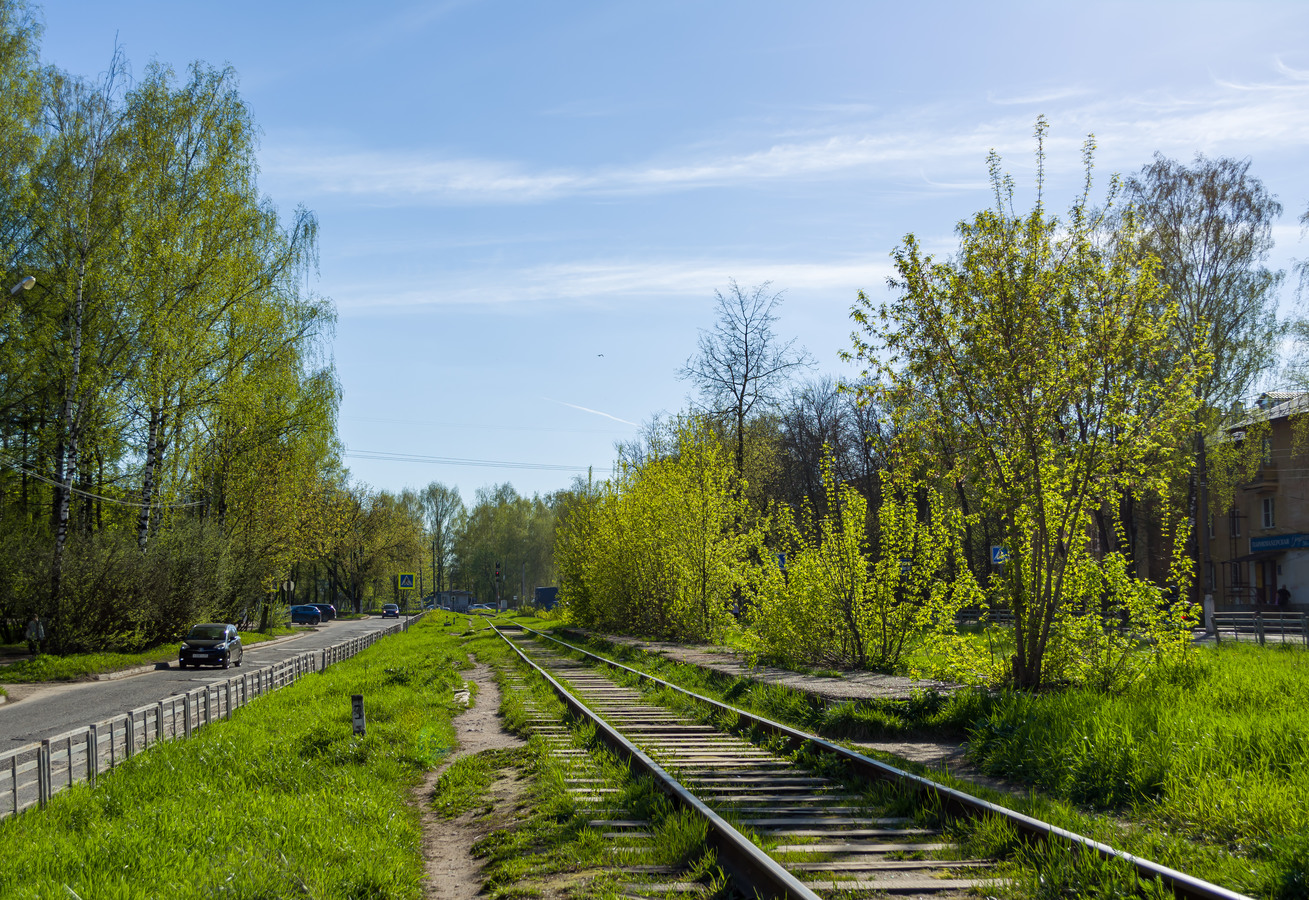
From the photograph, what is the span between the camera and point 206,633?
1184 inches

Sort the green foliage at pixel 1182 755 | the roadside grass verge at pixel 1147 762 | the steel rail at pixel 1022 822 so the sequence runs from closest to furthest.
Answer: the steel rail at pixel 1022 822 → the roadside grass verge at pixel 1147 762 → the green foliage at pixel 1182 755

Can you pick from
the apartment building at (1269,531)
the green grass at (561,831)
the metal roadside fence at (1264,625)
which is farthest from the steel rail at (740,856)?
the apartment building at (1269,531)

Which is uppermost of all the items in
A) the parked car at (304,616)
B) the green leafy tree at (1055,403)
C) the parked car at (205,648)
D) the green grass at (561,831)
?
the green leafy tree at (1055,403)

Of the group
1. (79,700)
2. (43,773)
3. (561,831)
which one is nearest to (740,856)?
(561,831)

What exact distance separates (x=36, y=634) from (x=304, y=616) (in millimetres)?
47177

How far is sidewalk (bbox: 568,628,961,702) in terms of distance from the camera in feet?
46.1

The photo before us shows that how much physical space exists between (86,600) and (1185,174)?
136 feet

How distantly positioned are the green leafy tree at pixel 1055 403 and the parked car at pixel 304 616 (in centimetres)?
6714

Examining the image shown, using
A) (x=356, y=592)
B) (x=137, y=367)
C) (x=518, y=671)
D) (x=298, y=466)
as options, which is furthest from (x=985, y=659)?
(x=356, y=592)

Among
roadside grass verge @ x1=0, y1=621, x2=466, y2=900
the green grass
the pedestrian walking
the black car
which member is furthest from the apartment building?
the black car

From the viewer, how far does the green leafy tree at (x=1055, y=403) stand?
42.7 ft

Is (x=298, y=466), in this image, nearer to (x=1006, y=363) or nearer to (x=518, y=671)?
(x=518, y=671)

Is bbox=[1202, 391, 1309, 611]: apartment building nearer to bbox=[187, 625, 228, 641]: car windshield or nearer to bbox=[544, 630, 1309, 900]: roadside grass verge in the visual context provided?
bbox=[544, 630, 1309, 900]: roadside grass verge

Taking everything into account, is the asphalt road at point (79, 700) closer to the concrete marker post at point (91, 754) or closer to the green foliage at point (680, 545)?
the concrete marker post at point (91, 754)
